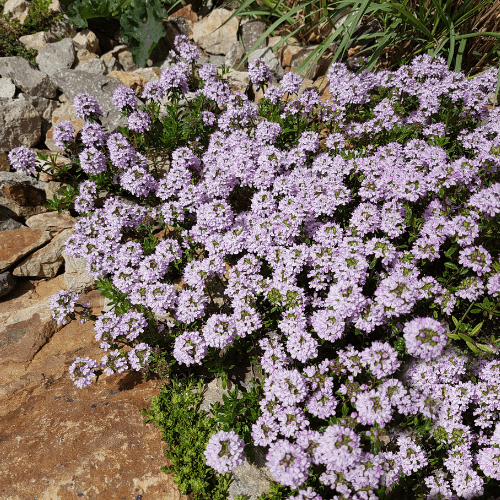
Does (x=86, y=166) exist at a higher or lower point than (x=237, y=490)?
higher

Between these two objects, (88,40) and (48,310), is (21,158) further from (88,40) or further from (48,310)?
(88,40)

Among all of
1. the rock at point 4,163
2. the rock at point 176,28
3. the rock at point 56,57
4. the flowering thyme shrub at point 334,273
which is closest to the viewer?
the flowering thyme shrub at point 334,273

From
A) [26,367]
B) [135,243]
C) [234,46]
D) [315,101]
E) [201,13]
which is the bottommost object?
[26,367]

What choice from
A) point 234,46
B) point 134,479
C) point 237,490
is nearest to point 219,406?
point 237,490

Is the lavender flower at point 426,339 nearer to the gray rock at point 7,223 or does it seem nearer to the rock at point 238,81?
the rock at point 238,81

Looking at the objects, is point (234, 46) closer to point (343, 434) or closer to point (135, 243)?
point (135, 243)

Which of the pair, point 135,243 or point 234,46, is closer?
point 135,243

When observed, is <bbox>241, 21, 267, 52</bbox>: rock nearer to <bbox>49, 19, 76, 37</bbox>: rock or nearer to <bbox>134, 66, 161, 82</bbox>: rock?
<bbox>134, 66, 161, 82</bbox>: rock

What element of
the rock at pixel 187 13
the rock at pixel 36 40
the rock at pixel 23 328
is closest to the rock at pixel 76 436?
the rock at pixel 23 328
